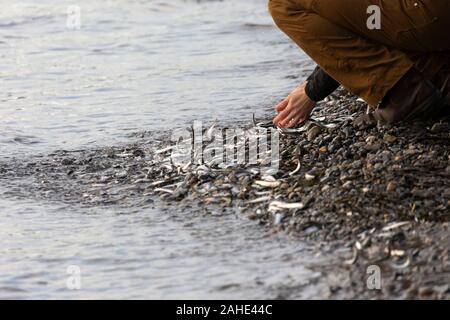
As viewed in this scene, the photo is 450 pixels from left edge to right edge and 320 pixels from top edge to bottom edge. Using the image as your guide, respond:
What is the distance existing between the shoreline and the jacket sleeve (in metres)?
0.37

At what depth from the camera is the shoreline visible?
5.12 meters

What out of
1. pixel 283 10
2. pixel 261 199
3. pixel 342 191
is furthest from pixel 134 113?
pixel 342 191

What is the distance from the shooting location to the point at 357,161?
6277mm

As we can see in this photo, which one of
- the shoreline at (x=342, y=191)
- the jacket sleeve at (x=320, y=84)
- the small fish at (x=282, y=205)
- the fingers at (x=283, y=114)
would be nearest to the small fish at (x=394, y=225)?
the shoreline at (x=342, y=191)

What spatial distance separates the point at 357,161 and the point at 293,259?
3.66 feet

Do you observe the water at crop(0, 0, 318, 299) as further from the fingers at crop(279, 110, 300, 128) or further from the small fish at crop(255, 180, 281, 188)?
the fingers at crop(279, 110, 300, 128)

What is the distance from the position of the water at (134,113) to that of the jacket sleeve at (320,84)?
99cm

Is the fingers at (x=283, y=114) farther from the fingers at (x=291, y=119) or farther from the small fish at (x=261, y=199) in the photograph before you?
the small fish at (x=261, y=199)

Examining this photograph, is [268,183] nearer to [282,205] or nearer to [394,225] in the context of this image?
[282,205]

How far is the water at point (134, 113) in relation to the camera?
213 inches

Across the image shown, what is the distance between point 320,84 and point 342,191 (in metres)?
0.83

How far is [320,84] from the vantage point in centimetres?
646

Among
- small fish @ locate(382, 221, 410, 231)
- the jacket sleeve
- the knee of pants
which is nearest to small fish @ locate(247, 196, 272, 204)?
the jacket sleeve

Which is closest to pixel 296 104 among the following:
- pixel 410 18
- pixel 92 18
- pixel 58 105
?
pixel 410 18
